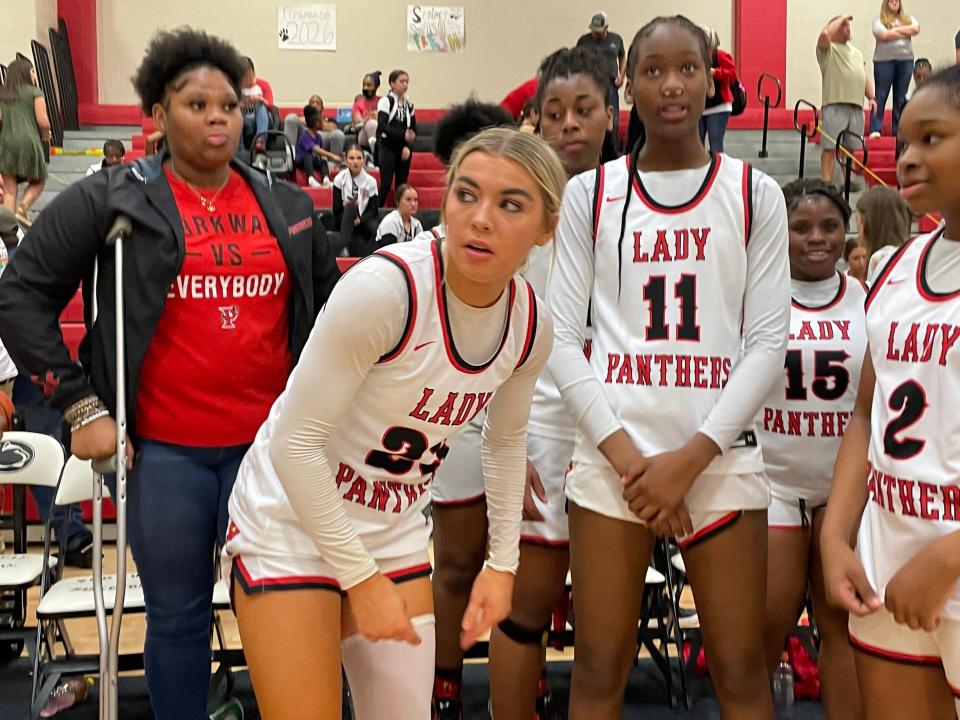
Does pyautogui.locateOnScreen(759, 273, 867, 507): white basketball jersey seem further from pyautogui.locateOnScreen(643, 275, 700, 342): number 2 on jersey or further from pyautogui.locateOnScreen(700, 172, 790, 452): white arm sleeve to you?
pyautogui.locateOnScreen(643, 275, 700, 342): number 2 on jersey

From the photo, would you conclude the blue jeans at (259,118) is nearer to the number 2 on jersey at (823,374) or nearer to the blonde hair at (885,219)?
the blonde hair at (885,219)

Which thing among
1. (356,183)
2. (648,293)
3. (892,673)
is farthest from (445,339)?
(356,183)

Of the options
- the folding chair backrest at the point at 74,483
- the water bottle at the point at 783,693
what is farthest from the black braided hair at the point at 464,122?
the water bottle at the point at 783,693

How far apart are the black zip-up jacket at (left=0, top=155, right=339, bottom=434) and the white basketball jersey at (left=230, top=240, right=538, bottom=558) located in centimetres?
57

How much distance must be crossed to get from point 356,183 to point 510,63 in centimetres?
609

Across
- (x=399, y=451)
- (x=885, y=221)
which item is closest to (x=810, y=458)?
(x=885, y=221)

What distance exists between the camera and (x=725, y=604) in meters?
2.22

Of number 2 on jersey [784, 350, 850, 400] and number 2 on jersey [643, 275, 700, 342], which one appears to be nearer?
number 2 on jersey [643, 275, 700, 342]

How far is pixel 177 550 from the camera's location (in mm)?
2385

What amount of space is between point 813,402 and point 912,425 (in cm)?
95

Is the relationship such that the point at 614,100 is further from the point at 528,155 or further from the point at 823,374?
the point at 528,155

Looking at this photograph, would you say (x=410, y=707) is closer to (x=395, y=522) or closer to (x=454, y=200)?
(x=395, y=522)

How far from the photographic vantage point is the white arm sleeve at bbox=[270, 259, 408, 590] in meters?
1.79

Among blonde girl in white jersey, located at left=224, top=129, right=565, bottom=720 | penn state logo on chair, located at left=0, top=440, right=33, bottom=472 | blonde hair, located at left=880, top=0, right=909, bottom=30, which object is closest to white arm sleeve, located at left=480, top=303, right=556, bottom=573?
blonde girl in white jersey, located at left=224, top=129, right=565, bottom=720
